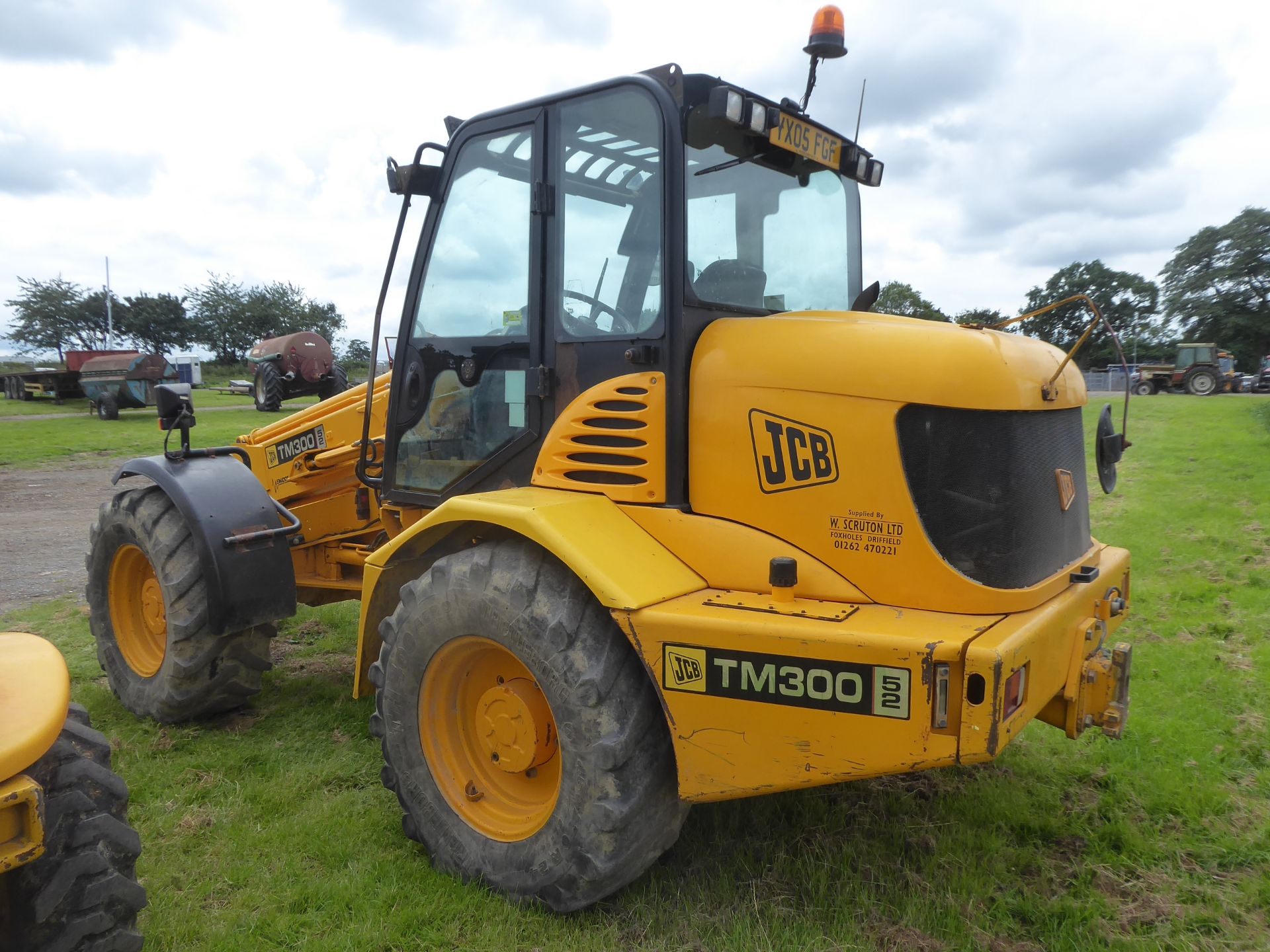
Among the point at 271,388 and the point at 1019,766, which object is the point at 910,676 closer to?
the point at 1019,766

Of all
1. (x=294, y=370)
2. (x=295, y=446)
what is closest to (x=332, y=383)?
(x=294, y=370)

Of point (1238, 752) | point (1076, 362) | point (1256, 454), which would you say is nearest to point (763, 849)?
point (1076, 362)

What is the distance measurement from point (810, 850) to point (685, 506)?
4.28 feet

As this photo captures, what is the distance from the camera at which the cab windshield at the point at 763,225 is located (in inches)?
119

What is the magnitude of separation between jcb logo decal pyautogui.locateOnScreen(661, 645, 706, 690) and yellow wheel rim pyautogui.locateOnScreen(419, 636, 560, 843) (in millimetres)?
511

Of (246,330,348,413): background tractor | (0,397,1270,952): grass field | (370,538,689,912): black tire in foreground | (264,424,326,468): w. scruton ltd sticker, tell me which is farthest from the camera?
(246,330,348,413): background tractor

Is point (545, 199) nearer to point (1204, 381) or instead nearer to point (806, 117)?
point (806, 117)

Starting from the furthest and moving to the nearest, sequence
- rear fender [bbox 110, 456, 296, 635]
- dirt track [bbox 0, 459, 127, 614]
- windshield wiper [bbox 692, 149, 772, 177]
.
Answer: dirt track [bbox 0, 459, 127, 614], rear fender [bbox 110, 456, 296, 635], windshield wiper [bbox 692, 149, 772, 177]

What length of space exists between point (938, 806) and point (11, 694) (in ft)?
10.1

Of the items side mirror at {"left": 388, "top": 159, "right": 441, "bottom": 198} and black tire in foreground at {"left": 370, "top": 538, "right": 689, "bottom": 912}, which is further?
side mirror at {"left": 388, "top": 159, "right": 441, "bottom": 198}

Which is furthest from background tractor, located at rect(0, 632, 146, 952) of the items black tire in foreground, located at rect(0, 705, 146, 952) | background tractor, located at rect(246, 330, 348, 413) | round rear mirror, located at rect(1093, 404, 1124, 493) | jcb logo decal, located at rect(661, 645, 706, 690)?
background tractor, located at rect(246, 330, 348, 413)

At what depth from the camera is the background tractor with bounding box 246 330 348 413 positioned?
72.7ft

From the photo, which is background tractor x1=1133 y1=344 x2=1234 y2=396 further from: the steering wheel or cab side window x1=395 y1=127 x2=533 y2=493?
the steering wheel

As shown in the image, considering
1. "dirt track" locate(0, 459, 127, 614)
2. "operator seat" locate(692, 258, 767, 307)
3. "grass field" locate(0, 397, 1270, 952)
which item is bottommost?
"grass field" locate(0, 397, 1270, 952)
